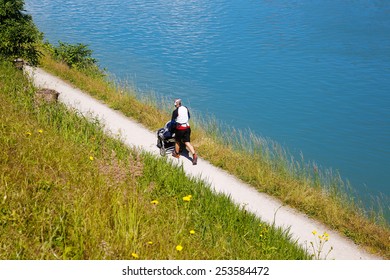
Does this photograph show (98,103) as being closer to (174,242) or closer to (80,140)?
(80,140)

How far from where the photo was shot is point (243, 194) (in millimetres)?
11398

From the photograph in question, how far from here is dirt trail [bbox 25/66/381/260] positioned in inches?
366

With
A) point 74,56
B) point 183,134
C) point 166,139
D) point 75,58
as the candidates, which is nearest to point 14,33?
point 74,56

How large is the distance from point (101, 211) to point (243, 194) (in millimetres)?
6530

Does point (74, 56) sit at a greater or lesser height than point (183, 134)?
lesser

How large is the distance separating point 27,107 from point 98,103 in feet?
26.2

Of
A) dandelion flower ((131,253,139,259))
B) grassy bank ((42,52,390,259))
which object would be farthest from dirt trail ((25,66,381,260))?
dandelion flower ((131,253,139,259))

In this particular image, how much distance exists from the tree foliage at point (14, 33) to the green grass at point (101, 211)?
11211mm

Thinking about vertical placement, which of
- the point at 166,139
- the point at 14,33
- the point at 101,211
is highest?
the point at 101,211

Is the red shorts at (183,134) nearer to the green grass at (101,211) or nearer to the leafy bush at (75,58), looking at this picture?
the green grass at (101,211)

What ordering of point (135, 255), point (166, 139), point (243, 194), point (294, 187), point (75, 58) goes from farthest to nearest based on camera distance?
1. point (75, 58)
2. point (166, 139)
3. point (294, 187)
4. point (243, 194)
5. point (135, 255)

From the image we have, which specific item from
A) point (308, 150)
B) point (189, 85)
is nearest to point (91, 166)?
point (308, 150)

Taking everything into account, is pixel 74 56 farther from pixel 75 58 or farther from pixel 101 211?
pixel 101 211

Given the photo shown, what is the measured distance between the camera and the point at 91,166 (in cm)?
718
